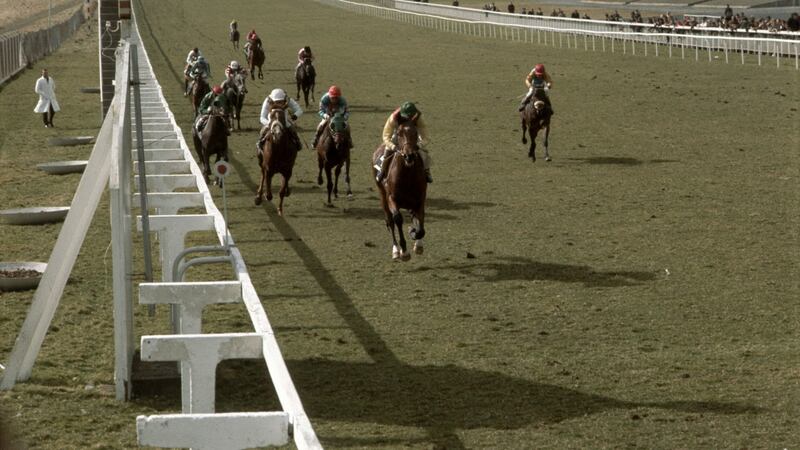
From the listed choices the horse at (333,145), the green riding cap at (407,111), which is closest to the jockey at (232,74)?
the horse at (333,145)

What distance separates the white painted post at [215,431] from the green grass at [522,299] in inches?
39.2

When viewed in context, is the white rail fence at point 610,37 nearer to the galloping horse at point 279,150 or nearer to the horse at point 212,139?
the horse at point 212,139

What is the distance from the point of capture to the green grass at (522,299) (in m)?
8.68

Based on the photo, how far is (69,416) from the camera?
27.9 feet

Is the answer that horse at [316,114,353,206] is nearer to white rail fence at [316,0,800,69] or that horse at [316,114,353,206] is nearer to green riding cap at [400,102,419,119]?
green riding cap at [400,102,419,119]

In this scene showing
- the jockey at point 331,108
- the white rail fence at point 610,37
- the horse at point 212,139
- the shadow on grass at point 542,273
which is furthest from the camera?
the white rail fence at point 610,37

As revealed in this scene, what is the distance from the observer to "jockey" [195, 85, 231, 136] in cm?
2080

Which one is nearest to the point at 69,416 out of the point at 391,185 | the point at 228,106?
the point at 391,185

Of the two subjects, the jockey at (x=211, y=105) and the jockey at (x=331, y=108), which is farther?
the jockey at (x=211, y=105)

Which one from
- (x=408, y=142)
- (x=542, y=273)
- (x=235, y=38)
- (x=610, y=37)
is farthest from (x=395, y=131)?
(x=235, y=38)

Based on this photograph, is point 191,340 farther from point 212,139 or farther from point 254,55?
point 254,55

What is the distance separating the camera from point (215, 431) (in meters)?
5.96

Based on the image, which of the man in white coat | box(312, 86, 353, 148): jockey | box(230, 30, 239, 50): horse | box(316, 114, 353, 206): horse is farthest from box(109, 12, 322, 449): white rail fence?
box(230, 30, 239, 50): horse

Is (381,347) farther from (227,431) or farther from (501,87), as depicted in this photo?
(501,87)
